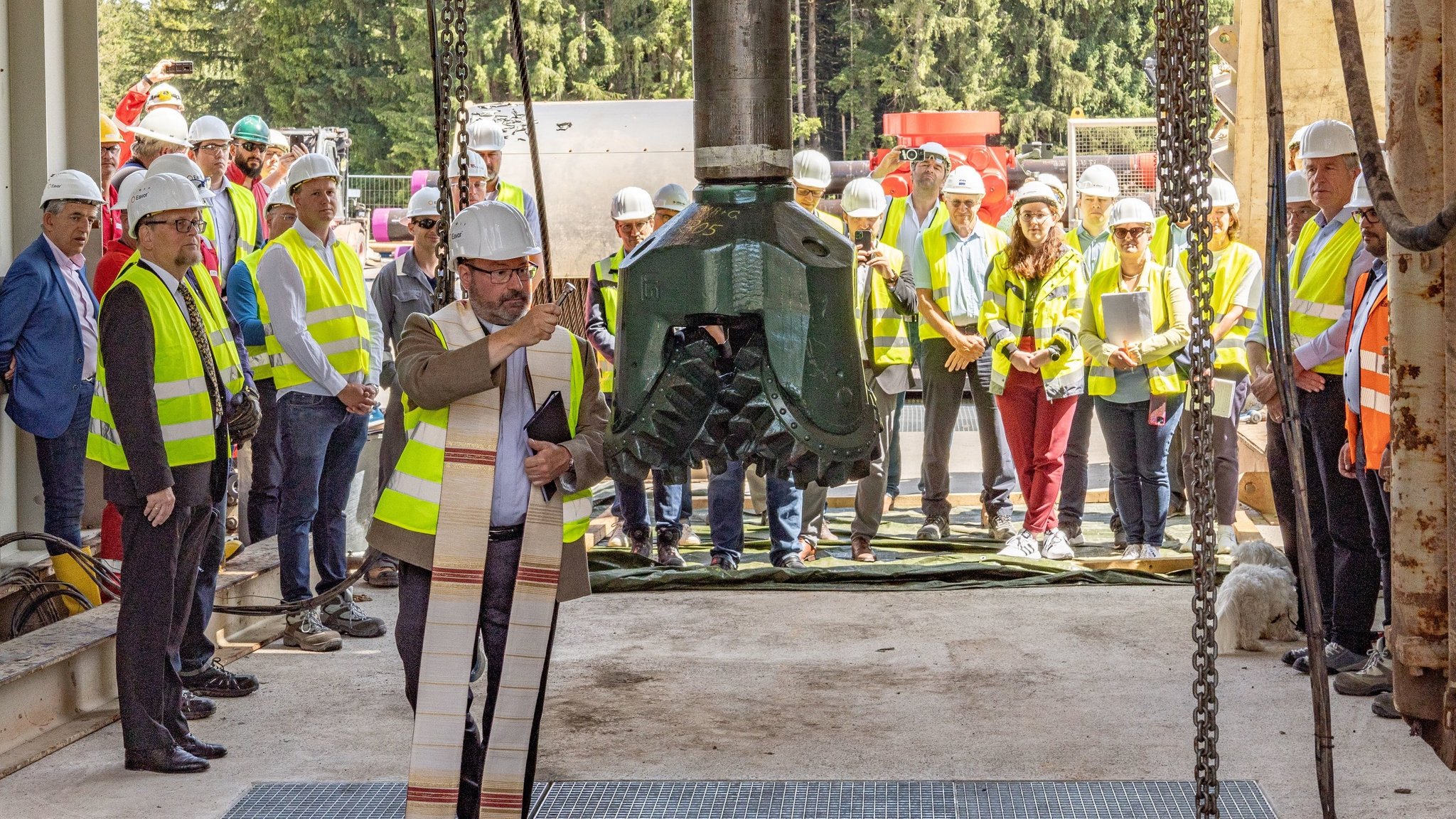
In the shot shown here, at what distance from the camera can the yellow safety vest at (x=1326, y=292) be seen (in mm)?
6293

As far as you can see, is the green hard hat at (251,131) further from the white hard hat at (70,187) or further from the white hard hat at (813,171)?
the white hard hat at (813,171)

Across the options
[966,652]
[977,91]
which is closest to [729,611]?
[966,652]

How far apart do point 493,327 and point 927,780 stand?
208cm

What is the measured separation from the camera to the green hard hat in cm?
919

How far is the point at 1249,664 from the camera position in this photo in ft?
21.7

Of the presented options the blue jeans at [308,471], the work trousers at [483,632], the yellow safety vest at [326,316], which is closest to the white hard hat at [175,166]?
the yellow safety vest at [326,316]

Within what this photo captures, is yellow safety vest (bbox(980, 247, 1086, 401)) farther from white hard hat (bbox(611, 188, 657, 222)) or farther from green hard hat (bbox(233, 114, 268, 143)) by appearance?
green hard hat (bbox(233, 114, 268, 143))

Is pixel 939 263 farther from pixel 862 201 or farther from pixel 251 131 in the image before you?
pixel 251 131

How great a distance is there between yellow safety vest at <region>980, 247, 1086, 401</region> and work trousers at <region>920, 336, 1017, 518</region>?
1.16 ft

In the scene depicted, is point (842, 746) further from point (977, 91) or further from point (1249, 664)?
point (977, 91)

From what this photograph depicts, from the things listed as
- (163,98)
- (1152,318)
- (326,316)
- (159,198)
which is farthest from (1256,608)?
(163,98)

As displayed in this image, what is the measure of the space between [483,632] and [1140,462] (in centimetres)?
479

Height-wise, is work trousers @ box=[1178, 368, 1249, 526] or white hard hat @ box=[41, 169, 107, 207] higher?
white hard hat @ box=[41, 169, 107, 207]

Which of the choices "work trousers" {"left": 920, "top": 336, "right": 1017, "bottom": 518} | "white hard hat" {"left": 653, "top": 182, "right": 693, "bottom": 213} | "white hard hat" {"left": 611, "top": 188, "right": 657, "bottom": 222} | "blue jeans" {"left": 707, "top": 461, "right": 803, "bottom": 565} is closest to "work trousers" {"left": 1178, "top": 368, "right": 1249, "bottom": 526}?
"work trousers" {"left": 920, "top": 336, "right": 1017, "bottom": 518}
